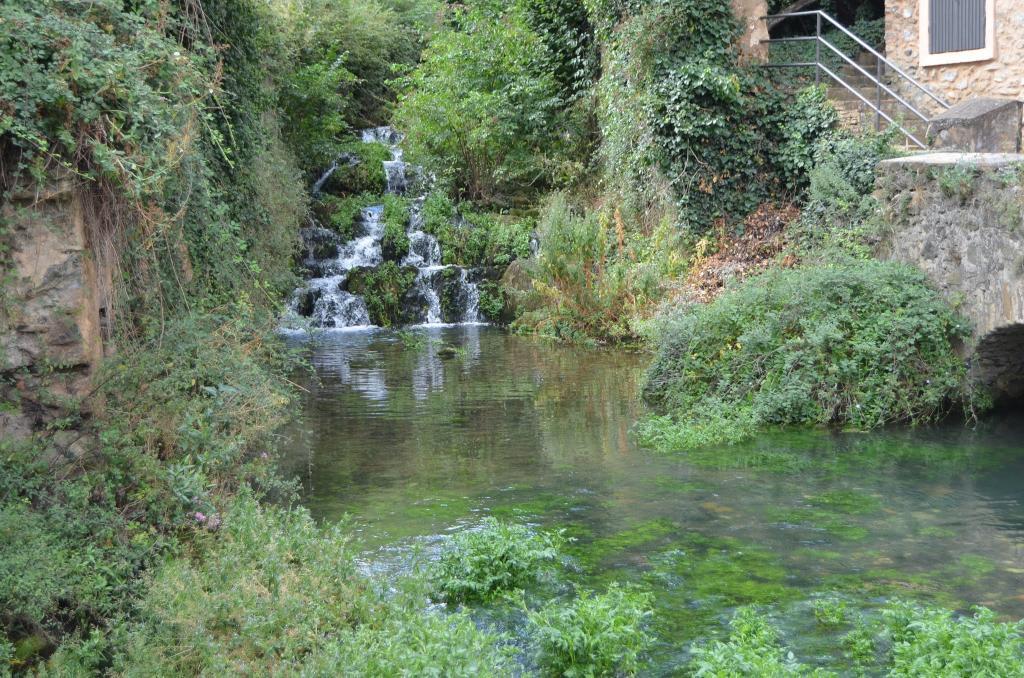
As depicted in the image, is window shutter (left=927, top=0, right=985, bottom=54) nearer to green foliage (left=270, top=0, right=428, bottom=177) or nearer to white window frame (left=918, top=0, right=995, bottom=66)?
white window frame (left=918, top=0, right=995, bottom=66)

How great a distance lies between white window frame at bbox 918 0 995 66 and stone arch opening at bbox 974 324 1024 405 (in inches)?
300

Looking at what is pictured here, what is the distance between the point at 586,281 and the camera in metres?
16.6

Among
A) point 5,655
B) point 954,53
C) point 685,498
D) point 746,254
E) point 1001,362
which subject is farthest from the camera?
point 954,53

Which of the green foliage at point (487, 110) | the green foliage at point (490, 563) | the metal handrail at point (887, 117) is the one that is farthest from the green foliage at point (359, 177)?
the green foliage at point (490, 563)

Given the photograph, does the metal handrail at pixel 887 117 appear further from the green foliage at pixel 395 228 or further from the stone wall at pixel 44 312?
the stone wall at pixel 44 312

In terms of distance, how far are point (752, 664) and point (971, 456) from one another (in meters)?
5.38

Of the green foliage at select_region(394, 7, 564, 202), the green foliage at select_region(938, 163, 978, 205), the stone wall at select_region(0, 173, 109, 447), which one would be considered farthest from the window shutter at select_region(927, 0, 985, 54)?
the stone wall at select_region(0, 173, 109, 447)

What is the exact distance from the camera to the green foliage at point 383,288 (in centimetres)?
1912

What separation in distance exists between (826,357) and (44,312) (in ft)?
24.7

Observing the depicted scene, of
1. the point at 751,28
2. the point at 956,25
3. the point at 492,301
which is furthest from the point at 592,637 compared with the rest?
the point at 956,25

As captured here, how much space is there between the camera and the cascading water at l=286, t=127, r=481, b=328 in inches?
752

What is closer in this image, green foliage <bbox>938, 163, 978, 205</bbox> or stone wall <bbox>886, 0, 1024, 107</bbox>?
green foliage <bbox>938, 163, 978, 205</bbox>

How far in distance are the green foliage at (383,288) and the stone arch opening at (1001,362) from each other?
1113cm

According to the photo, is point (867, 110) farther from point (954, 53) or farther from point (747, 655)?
point (747, 655)
